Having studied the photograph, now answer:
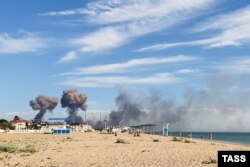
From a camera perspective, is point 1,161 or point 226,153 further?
point 1,161

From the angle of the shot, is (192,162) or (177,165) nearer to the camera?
(177,165)

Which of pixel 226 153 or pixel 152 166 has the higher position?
pixel 226 153

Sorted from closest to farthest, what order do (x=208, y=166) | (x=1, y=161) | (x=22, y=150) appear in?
1. (x=208, y=166)
2. (x=1, y=161)
3. (x=22, y=150)

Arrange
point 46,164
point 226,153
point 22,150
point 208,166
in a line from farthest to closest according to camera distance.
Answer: point 22,150 → point 46,164 → point 208,166 → point 226,153

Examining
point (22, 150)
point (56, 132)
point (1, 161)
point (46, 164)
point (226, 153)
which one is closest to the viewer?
point (226, 153)

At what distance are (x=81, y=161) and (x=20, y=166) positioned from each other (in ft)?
13.0

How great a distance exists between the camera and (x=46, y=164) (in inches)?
949

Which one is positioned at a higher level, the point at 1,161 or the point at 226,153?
the point at 226,153

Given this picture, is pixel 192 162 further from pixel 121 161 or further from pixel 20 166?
pixel 20 166

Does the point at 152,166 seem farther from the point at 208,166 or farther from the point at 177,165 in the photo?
the point at 208,166

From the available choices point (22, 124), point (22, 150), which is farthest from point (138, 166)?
point (22, 124)

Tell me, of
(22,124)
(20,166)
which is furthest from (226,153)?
(22,124)

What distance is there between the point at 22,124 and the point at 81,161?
167 m

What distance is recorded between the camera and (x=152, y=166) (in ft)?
73.4
